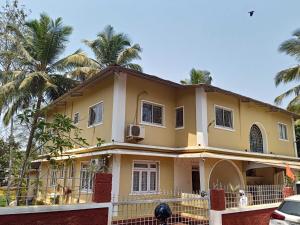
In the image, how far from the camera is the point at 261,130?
19.4m

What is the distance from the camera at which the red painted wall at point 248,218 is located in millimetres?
9270

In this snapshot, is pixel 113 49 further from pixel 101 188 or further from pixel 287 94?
pixel 101 188

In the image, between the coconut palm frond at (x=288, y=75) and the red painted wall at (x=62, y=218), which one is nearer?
the red painted wall at (x=62, y=218)

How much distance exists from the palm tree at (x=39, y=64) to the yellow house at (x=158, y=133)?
3089 millimetres

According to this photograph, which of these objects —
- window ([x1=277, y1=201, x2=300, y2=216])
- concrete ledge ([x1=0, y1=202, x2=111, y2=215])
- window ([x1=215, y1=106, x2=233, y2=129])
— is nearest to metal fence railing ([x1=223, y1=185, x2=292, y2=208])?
window ([x1=277, y1=201, x2=300, y2=216])

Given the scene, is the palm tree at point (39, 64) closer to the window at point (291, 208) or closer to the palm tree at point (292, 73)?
the window at point (291, 208)

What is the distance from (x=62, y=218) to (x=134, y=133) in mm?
6741

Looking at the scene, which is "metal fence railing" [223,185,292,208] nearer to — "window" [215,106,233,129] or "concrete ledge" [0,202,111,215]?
"window" [215,106,233,129]

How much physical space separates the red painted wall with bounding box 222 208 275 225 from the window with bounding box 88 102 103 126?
8.26 meters

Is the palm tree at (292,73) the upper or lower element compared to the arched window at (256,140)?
upper

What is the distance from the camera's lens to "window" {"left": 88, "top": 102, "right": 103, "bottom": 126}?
14.9 m

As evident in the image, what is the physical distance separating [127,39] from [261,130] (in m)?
16.1

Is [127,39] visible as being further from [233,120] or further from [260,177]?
[260,177]

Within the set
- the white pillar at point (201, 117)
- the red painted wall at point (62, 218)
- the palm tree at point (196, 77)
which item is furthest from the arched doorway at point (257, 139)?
the red painted wall at point (62, 218)
